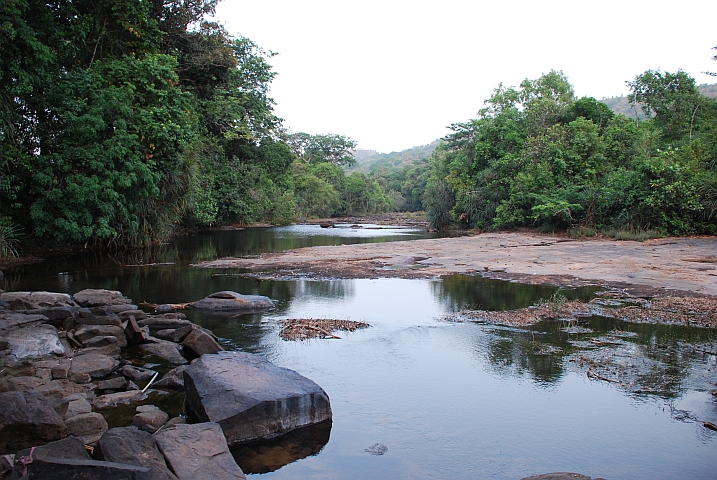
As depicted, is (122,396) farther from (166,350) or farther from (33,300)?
(33,300)

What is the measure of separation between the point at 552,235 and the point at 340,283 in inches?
743

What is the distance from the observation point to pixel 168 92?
2031cm

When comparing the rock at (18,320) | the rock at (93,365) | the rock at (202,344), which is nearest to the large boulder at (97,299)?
the rock at (18,320)

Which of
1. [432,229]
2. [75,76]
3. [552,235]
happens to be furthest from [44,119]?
[432,229]

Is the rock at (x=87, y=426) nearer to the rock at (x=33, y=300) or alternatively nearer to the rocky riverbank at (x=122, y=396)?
Result: the rocky riverbank at (x=122, y=396)

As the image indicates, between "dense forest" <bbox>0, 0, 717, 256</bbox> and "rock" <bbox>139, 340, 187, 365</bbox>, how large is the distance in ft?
34.5

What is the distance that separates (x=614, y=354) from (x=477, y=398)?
2.62 meters

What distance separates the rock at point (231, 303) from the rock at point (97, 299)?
1.46m

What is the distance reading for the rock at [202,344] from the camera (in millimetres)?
7785

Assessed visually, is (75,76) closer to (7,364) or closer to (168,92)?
(168,92)

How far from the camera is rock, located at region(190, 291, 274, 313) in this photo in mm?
11078

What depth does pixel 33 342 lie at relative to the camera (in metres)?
7.23

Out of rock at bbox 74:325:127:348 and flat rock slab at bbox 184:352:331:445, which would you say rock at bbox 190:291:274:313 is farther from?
flat rock slab at bbox 184:352:331:445

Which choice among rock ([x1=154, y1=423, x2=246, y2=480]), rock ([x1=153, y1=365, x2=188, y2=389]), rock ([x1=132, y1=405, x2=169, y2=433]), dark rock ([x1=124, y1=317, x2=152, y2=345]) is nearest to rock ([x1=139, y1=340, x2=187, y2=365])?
dark rock ([x1=124, y1=317, x2=152, y2=345])
